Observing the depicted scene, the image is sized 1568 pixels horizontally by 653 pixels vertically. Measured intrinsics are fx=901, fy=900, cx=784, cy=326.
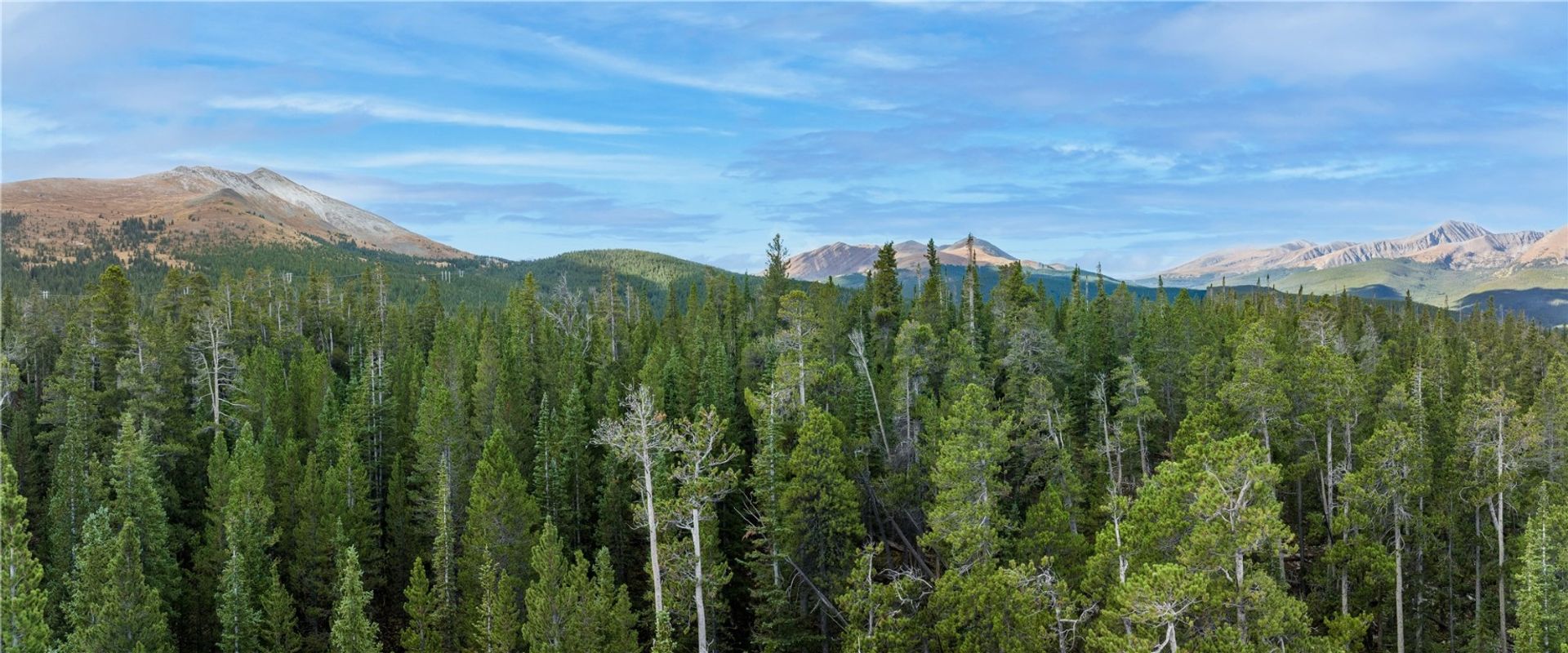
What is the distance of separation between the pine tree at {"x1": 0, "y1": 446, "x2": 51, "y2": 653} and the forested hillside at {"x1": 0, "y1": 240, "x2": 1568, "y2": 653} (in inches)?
4.2

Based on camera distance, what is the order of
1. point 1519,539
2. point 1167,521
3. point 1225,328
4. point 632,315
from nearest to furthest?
point 1167,521 → point 1519,539 → point 1225,328 → point 632,315

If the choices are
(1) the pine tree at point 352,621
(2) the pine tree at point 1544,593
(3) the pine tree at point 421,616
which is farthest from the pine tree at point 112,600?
(2) the pine tree at point 1544,593

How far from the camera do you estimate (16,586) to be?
26562mm

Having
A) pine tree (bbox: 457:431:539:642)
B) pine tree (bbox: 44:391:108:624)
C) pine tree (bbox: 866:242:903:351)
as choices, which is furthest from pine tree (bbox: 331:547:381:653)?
pine tree (bbox: 866:242:903:351)

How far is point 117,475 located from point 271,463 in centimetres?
853

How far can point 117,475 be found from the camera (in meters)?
44.2

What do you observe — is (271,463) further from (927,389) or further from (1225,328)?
(1225,328)

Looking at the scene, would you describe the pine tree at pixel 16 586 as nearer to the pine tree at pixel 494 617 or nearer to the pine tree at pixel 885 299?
the pine tree at pixel 494 617

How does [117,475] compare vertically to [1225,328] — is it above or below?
below

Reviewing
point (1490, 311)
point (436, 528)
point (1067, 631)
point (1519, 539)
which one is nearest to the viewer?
point (1067, 631)

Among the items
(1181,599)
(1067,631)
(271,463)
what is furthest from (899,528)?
(271,463)

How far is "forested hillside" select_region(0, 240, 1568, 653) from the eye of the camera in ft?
113

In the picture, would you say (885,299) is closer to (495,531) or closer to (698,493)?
(495,531)

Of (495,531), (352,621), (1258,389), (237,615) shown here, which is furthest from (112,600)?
(1258,389)
